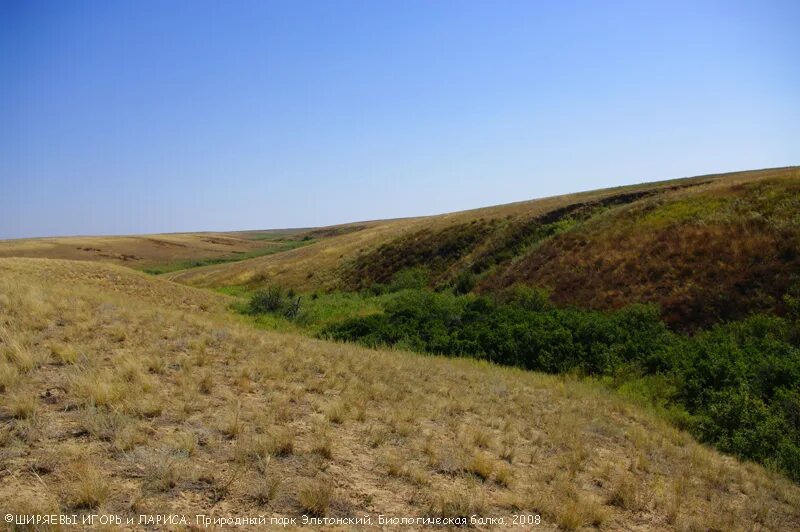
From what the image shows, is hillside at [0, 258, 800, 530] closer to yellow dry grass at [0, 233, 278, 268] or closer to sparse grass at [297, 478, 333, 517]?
sparse grass at [297, 478, 333, 517]

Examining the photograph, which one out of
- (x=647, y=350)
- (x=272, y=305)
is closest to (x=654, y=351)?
(x=647, y=350)

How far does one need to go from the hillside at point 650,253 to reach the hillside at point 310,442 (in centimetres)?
805

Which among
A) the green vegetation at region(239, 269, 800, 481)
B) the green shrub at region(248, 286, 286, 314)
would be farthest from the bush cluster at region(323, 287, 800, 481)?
the green shrub at region(248, 286, 286, 314)

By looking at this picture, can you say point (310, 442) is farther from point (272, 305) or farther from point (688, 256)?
point (272, 305)

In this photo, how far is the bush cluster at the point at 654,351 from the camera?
924 cm

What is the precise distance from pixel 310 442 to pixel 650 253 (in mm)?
18045

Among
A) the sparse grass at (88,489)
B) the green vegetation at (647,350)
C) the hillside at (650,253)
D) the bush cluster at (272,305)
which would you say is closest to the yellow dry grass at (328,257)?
the hillside at (650,253)

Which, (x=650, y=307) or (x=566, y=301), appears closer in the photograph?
(x=650, y=307)

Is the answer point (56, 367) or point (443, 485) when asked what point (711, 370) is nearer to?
point (443, 485)

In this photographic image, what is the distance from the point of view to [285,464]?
5500mm

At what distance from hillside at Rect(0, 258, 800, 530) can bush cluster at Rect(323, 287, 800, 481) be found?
3.55 ft

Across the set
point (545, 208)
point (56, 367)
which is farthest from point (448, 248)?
point (56, 367)

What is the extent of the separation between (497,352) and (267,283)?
32432 mm

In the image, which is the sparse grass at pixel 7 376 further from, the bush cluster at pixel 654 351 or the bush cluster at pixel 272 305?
the bush cluster at pixel 272 305
